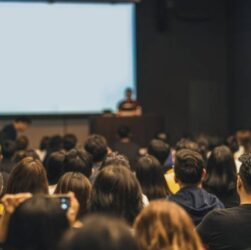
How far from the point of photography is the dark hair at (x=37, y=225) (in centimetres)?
Answer: 170

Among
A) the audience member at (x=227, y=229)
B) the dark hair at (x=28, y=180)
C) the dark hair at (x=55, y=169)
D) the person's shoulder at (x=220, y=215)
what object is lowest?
the audience member at (x=227, y=229)

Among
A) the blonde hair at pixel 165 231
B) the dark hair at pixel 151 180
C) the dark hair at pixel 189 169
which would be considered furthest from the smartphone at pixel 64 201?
the dark hair at pixel 151 180

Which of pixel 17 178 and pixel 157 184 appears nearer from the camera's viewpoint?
pixel 17 178

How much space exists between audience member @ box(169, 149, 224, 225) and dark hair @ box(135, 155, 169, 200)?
0.18m

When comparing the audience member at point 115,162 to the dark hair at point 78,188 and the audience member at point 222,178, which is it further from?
the audience member at point 222,178

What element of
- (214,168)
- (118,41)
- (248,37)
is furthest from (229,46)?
(214,168)

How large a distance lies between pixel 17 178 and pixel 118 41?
8107 mm

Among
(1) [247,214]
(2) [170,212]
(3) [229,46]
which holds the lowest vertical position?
(1) [247,214]

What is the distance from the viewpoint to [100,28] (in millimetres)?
10742

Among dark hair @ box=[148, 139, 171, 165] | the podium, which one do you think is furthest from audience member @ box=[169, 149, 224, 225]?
the podium

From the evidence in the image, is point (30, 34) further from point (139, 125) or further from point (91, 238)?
point (91, 238)

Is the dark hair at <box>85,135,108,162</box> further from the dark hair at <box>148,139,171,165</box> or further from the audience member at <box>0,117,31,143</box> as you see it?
the audience member at <box>0,117,31,143</box>

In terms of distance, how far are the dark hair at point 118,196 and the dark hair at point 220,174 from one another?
4.32 feet

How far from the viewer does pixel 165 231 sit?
1.80 m
